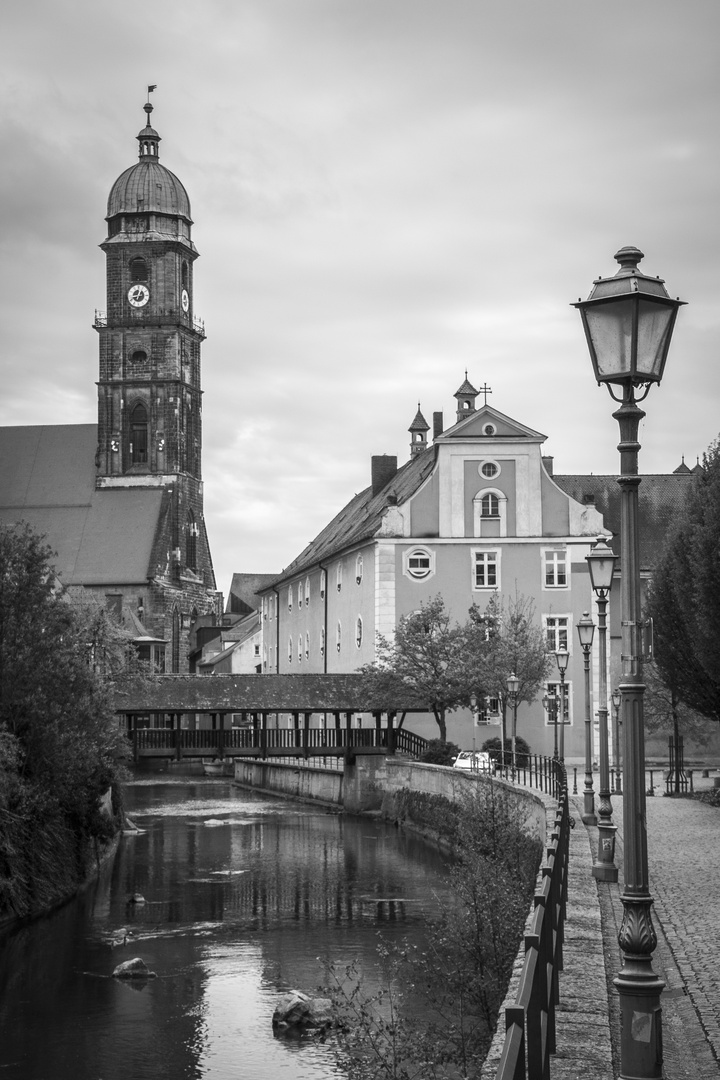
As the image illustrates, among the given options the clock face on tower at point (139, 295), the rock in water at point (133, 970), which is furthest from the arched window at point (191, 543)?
the rock in water at point (133, 970)

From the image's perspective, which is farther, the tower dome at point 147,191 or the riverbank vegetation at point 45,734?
the tower dome at point 147,191

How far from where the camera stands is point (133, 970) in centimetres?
2255

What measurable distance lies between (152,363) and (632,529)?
9892cm

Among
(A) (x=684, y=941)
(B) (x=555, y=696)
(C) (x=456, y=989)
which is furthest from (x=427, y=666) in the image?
(A) (x=684, y=941)

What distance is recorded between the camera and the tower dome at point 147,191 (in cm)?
10456

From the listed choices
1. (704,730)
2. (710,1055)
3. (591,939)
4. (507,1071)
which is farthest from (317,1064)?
(704,730)

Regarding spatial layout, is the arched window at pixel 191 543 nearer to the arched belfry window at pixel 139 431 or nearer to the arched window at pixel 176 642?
the arched window at pixel 176 642

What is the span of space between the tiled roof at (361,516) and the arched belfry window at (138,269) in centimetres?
3750

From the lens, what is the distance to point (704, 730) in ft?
170

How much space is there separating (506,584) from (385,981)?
108 ft

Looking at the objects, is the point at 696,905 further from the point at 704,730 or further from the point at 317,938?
the point at 704,730

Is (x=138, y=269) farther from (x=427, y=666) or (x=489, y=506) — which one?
(x=427, y=666)

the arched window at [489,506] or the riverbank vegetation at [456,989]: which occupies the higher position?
the arched window at [489,506]

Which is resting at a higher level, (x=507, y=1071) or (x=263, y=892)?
(x=507, y=1071)
